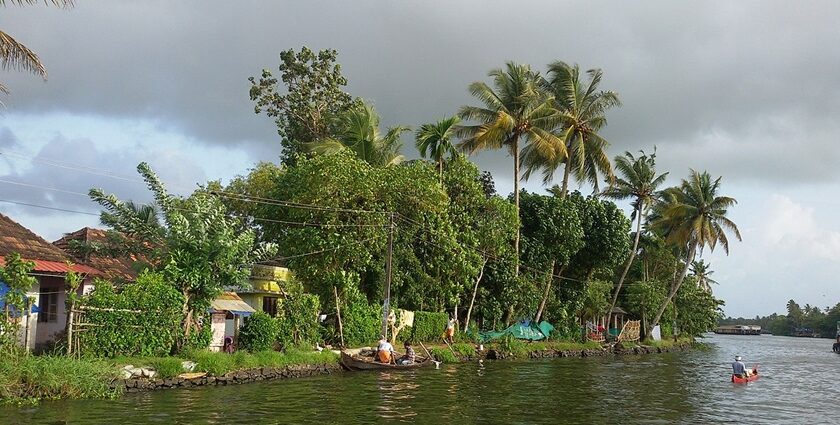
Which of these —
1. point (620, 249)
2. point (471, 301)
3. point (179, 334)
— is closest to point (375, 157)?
point (471, 301)

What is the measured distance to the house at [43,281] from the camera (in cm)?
2428

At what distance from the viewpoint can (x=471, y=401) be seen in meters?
20.6

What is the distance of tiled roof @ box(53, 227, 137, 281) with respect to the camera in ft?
94.0

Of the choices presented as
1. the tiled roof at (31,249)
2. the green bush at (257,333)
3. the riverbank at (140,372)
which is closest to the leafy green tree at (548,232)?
the riverbank at (140,372)

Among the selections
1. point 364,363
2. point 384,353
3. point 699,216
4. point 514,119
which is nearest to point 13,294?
point 364,363

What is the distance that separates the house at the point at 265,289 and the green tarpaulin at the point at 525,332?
1311cm

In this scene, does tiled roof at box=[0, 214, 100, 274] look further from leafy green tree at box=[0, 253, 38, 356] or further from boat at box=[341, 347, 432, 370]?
boat at box=[341, 347, 432, 370]

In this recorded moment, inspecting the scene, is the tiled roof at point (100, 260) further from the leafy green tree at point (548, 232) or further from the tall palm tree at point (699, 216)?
the tall palm tree at point (699, 216)

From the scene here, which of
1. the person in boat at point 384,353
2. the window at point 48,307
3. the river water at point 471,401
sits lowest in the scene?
the river water at point 471,401

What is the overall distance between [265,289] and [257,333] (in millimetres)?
10088

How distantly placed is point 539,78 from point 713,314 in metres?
35.8

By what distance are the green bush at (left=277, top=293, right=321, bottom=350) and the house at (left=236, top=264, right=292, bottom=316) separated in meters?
5.71

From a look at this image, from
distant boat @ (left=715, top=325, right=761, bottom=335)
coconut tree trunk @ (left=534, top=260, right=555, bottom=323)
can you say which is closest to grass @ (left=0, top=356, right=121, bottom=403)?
coconut tree trunk @ (left=534, top=260, right=555, bottom=323)

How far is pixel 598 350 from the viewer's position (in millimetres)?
48125
